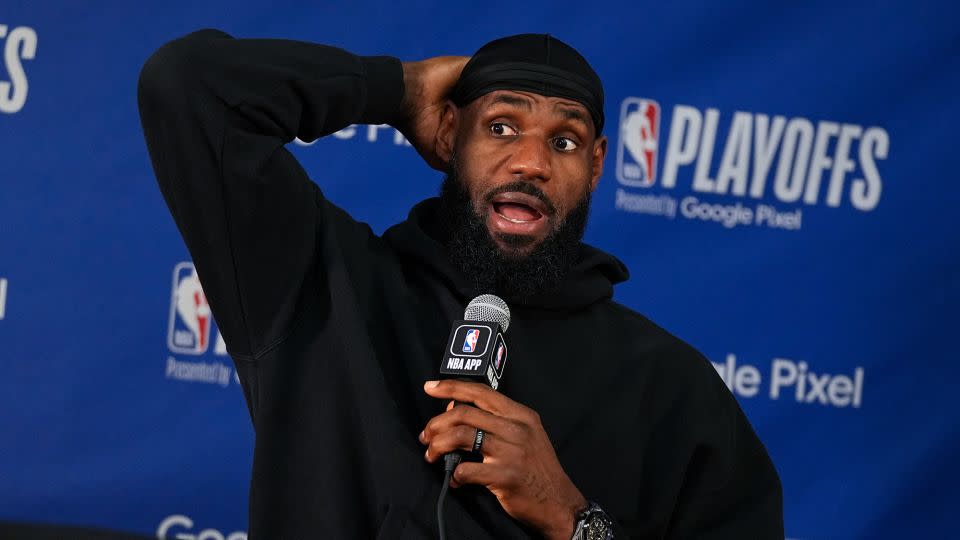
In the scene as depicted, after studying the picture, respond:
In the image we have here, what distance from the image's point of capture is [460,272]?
2.09m

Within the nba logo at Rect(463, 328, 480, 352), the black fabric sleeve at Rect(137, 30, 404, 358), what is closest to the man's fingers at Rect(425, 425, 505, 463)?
the nba logo at Rect(463, 328, 480, 352)

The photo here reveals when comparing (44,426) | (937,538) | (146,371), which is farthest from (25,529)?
(937,538)

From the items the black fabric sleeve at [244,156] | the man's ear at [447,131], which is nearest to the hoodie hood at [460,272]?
the man's ear at [447,131]

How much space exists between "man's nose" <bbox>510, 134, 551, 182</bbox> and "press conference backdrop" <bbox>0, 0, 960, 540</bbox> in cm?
110

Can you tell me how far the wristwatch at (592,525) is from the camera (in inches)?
72.1

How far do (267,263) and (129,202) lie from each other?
1216 millimetres

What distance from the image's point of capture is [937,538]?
3301 millimetres

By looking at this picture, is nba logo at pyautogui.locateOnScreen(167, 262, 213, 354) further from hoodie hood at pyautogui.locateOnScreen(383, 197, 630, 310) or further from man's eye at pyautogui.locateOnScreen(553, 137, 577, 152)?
man's eye at pyautogui.locateOnScreen(553, 137, 577, 152)

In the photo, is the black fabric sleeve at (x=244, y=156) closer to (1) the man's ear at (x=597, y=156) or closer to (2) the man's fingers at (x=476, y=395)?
(2) the man's fingers at (x=476, y=395)

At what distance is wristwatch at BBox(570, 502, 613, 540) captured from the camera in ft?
6.01

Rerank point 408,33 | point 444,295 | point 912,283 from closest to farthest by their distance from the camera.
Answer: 1. point 444,295
2. point 408,33
3. point 912,283

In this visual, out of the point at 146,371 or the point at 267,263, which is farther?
the point at 146,371

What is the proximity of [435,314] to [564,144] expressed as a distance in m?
0.40

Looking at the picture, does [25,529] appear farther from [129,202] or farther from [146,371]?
[129,202]
